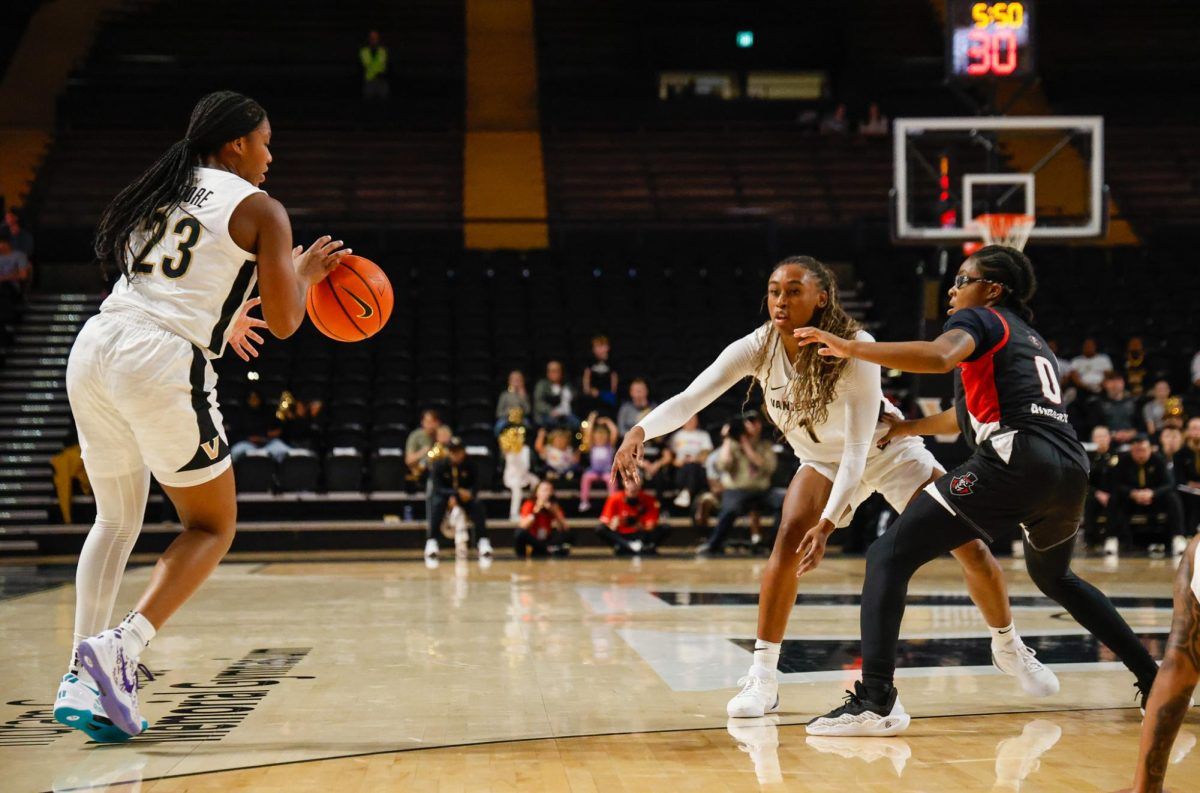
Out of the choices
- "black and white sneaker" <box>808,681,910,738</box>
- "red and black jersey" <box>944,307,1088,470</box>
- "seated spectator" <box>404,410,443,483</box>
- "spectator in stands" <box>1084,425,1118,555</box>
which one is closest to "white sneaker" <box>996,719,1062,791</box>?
"black and white sneaker" <box>808,681,910,738</box>

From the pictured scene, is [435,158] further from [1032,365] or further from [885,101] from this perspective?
[1032,365]

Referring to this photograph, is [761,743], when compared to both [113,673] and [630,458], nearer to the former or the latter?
→ [630,458]

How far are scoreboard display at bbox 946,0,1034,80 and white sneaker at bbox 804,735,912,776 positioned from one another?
10.9m

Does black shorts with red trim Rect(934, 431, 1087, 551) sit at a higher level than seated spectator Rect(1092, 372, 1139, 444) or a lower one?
higher

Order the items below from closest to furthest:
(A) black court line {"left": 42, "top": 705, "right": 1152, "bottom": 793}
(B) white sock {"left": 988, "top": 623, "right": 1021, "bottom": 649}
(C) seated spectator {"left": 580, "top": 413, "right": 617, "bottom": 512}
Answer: (A) black court line {"left": 42, "top": 705, "right": 1152, "bottom": 793} → (B) white sock {"left": 988, "top": 623, "right": 1021, "bottom": 649} → (C) seated spectator {"left": 580, "top": 413, "right": 617, "bottom": 512}

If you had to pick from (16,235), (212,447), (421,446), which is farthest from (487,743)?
(16,235)

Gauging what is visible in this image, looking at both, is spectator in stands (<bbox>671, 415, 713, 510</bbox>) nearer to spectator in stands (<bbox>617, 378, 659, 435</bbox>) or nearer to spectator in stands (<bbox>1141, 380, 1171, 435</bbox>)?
spectator in stands (<bbox>617, 378, 659, 435</bbox>)

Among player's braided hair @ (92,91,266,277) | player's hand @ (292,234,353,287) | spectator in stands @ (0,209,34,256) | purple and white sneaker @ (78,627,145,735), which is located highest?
spectator in stands @ (0,209,34,256)

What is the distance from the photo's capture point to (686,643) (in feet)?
18.4

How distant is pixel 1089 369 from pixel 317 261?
12326 mm

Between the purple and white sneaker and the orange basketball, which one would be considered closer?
the purple and white sneaker

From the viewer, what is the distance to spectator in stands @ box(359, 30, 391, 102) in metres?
22.1

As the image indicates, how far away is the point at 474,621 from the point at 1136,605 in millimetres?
3773

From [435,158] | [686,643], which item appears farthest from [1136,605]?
[435,158]
